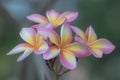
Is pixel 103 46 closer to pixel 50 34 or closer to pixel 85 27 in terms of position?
pixel 50 34

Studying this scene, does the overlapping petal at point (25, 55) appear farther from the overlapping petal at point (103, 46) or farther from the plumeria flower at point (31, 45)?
the overlapping petal at point (103, 46)

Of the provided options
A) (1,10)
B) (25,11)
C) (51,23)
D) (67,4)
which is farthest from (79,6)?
(51,23)

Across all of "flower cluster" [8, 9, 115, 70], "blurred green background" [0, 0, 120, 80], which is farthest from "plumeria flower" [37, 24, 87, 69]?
"blurred green background" [0, 0, 120, 80]

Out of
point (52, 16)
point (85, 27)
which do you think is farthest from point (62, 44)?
point (85, 27)

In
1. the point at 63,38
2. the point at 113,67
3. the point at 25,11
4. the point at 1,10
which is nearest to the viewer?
the point at 63,38

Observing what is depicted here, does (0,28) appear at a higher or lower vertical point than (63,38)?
lower

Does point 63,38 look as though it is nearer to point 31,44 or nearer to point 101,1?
point 31,44

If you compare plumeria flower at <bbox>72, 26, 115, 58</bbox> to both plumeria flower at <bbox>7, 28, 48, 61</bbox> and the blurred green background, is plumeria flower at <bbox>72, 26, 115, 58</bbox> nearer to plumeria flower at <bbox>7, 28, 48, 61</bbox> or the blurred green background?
plumeria flower at <bbox>7, 28, 48, 61</bbox>

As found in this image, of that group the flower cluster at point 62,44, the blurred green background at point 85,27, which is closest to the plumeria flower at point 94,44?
the flower cluster at point 62,44
